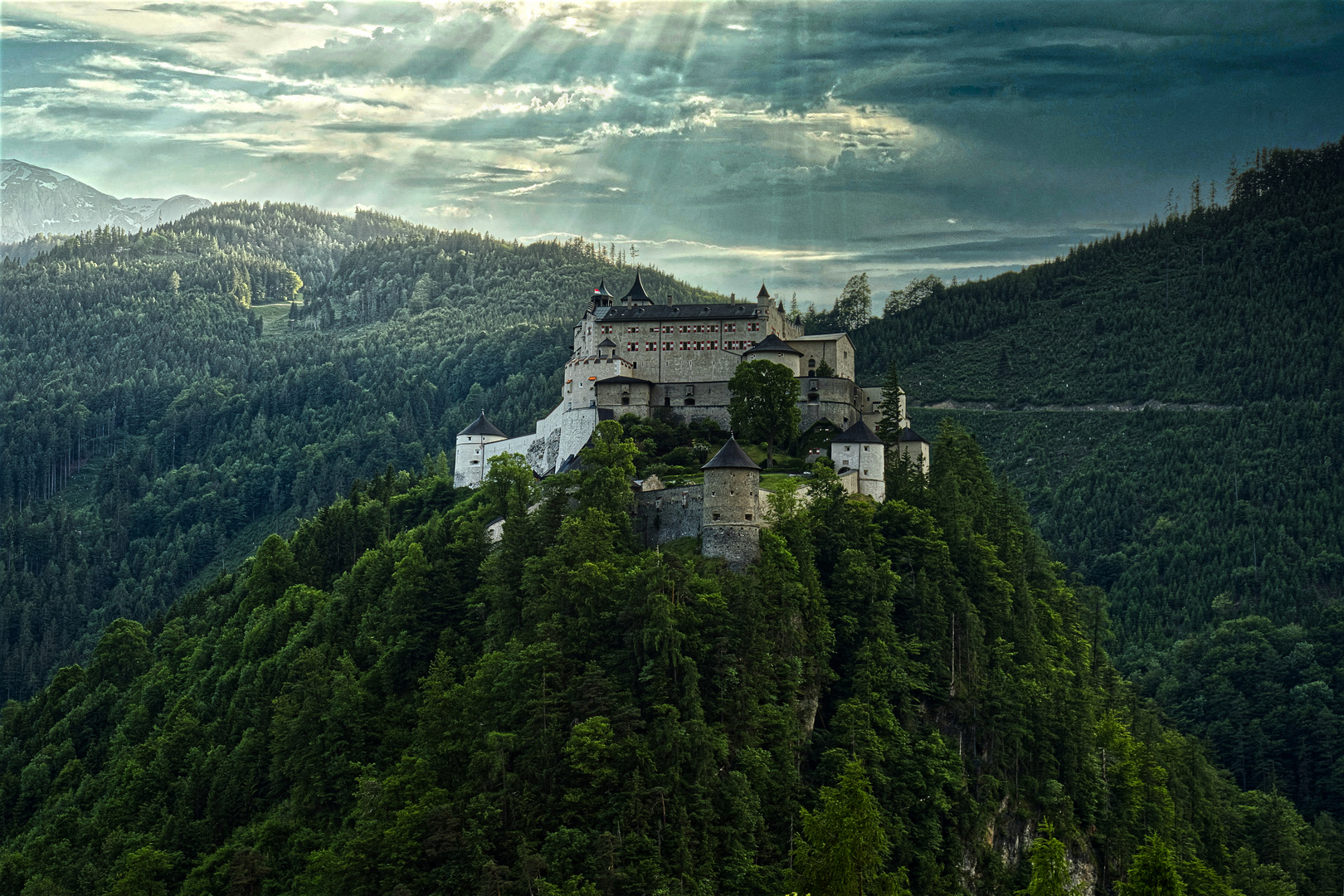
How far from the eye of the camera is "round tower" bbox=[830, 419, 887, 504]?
87938mm

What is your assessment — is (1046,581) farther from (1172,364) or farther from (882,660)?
(1172,364)

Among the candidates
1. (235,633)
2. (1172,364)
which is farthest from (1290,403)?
(235,633)

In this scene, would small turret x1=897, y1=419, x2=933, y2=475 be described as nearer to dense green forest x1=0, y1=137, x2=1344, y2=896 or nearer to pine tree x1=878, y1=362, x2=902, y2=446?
pine tree x1=878, y1=362, x2=902, y2=446

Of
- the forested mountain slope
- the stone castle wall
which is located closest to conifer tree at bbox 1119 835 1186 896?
the stone castle wall

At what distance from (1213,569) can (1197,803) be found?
70058 mm

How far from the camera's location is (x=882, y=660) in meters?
75.1

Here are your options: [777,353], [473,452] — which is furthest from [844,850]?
[473,452]

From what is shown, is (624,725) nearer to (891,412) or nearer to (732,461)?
(732,461)

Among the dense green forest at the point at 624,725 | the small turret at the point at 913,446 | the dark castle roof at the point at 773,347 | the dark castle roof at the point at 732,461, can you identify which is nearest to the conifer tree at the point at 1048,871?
the dense green forest at the point at 624,725

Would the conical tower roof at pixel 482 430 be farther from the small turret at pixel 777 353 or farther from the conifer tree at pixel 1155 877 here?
the conifer tree at pixel 1155 877

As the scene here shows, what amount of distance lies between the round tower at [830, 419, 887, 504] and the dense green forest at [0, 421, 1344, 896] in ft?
7.59

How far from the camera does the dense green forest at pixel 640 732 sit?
207 feet

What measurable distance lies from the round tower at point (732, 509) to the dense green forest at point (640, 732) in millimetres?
1283

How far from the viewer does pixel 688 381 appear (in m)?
102
